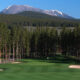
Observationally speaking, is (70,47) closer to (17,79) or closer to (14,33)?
(14,33)

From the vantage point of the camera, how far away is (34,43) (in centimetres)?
7550

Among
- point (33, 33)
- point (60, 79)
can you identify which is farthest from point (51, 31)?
point (60, 79)

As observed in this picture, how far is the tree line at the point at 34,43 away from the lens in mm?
71562

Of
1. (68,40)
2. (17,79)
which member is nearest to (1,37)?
(68,40)

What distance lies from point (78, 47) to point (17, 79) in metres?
57.5

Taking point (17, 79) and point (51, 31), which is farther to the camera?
point (51, 31)

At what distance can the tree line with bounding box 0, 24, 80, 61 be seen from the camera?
71.6m

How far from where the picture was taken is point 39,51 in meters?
76.4

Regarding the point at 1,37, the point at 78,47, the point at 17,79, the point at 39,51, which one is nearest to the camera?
the point at 17,79

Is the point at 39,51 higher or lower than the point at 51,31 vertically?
lower

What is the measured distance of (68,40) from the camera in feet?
225

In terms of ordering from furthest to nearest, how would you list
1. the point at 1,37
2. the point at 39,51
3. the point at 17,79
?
the point at 39,51, the point at 1,37, the point at 17,79

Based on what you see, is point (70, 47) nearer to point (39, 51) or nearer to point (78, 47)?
point (78, 47)

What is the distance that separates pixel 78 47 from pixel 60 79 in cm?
5718
